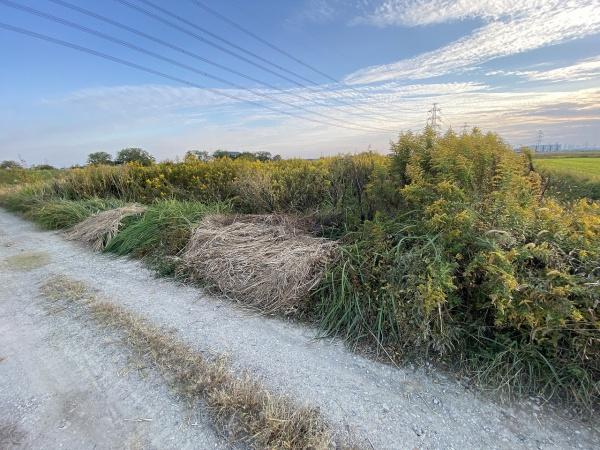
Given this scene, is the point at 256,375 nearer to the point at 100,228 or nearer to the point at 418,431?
the point at 418,431

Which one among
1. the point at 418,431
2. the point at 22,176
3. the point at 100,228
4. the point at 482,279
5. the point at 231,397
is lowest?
the point at 418,431

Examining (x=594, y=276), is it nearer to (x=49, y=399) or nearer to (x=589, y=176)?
(x=49, y=399)

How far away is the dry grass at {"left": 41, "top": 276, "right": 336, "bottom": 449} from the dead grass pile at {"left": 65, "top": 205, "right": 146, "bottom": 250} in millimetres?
2943

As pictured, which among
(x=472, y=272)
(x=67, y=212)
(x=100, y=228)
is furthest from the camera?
(x=67, y=212)

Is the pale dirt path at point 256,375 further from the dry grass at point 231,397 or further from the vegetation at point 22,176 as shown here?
the vegetation at point 22,176

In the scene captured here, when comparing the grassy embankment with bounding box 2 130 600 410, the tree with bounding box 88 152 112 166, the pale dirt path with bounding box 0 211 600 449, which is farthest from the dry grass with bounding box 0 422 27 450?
the tree with bounding box 88 152 112 166

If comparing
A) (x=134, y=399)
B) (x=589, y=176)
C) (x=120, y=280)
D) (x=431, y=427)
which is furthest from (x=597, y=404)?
(x=589, y=176)

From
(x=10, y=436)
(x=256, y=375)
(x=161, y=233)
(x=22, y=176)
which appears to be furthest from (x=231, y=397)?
(x=22, y=176)

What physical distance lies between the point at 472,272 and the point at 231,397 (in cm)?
189

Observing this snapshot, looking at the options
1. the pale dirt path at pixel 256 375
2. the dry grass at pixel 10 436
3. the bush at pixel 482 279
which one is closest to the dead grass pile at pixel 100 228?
the pale dirt path at pixel 256 375

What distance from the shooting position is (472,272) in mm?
2363

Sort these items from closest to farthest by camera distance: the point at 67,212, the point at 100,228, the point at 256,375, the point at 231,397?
1. the point at 231,397
2. the point at 256,375
3. the point at 100,228
4. the point at 67,212

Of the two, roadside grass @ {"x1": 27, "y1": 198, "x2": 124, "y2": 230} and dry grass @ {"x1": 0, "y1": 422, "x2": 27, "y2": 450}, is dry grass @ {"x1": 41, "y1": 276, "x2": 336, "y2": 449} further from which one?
roadside grass @ {"x1": 27, "y1": 198, "x2": 124, "y2": 230}

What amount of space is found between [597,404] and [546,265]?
0.85 metres
